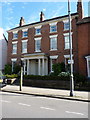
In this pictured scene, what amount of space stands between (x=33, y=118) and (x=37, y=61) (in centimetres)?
1990

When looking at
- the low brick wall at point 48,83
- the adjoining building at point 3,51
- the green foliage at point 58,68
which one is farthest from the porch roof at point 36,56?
the adjoining building at point 3,51

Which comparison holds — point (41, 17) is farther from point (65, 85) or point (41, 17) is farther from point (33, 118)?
point (33, 118)

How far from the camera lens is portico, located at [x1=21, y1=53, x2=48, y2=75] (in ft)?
76.4

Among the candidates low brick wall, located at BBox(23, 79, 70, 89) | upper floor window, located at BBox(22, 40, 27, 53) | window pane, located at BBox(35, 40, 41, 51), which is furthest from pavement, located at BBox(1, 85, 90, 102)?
upper floor window, located at BBox(22, 40, 27, 53)

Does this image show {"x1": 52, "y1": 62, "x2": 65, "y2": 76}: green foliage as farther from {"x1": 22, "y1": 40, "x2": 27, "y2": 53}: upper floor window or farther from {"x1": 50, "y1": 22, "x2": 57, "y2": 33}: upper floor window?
{"x1": 22, "y1": 40, "x2": 27, "y2": 53}: upper floor window

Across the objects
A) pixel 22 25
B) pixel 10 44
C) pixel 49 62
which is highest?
pixel 22 25

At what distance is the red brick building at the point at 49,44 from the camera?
1950 centimetres

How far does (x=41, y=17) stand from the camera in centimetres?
2689

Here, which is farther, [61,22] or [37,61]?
[37,61]

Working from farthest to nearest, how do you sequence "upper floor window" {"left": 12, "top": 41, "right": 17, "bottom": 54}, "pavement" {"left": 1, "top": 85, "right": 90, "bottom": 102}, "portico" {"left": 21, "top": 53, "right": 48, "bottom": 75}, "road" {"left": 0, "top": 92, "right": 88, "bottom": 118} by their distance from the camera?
"upper floor window" {"left": 12, "top": 41, "right": 17, "bottom": 54}
"portico" {"left": 21, "top": 53, "right": 48, "bottom": 75}
"pavement" {"left": 1, "top": 85, "right": 90, "bottom": 102}
"road" {"left": 0, "top": 92, "right": 88, "bottom": 118}

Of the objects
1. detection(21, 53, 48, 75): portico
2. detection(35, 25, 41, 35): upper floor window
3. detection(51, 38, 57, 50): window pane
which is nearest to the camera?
detection(21, 53, 48, 75): portico

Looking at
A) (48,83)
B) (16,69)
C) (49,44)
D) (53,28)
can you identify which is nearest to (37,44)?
(49,44)

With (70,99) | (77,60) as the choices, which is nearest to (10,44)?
(77,60)

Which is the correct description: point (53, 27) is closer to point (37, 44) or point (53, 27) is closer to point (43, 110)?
point (37, 44)
